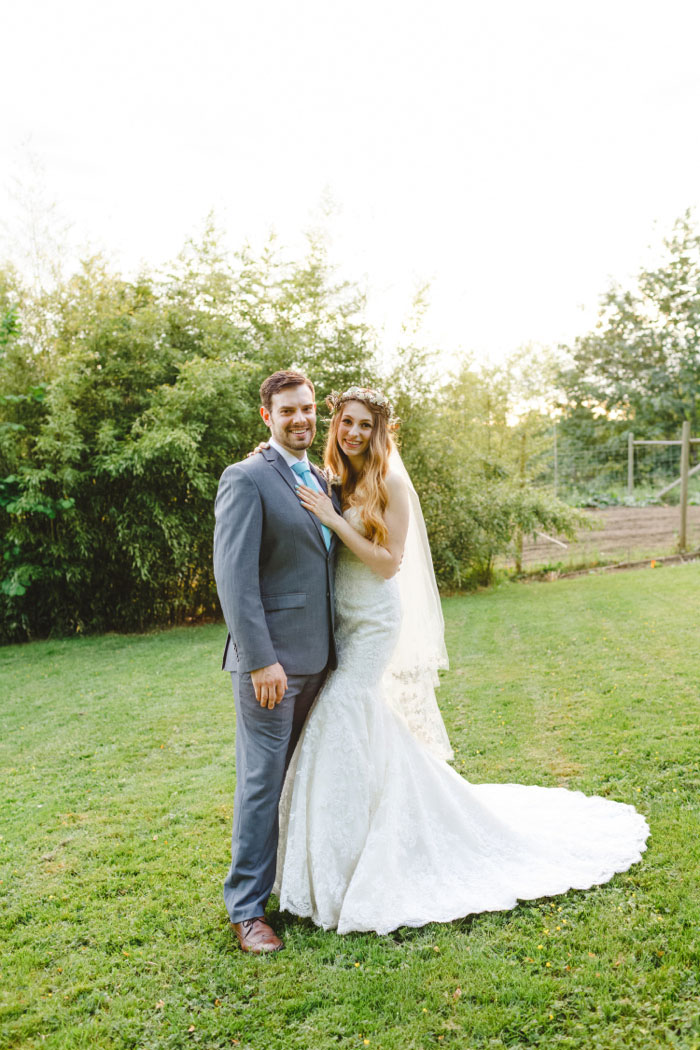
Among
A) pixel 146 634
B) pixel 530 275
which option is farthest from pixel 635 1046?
pixel 530 275

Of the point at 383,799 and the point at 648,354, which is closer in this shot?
the point at 383,799

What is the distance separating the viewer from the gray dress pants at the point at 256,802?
2.33 m

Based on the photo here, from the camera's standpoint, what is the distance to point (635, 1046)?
1729 millimetres

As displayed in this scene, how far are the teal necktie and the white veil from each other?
0.33m

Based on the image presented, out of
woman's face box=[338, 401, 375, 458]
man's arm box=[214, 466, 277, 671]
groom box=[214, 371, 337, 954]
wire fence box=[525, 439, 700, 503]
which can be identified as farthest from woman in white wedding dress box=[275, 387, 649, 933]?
wire fence box=[525, 439, 700, 503]

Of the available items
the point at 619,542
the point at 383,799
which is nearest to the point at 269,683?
the point at 383,799

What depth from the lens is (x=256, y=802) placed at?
91.8 inches

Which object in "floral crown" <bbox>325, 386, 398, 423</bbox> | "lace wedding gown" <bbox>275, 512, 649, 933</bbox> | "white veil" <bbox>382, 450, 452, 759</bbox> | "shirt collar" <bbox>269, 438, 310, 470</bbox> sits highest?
"floral crown" <bbox>325, 386, 398, 423</bbox>

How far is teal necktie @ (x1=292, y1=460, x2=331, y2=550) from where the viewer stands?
8.28 feet

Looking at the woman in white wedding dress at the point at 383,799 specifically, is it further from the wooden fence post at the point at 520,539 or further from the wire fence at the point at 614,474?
the wire fence at the point at 614,474

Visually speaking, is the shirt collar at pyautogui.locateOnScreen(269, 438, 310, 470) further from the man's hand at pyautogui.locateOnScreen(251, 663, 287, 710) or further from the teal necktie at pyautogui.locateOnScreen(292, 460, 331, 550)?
the man's hand at pyautogui.locateOnScreen(251, 663, 287, 710)

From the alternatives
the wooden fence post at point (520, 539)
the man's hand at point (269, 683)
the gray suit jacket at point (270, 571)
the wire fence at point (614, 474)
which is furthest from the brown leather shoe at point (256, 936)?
the wire fence at point (614, 474)

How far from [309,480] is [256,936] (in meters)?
1.41

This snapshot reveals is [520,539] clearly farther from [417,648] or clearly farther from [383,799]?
[383,799]
